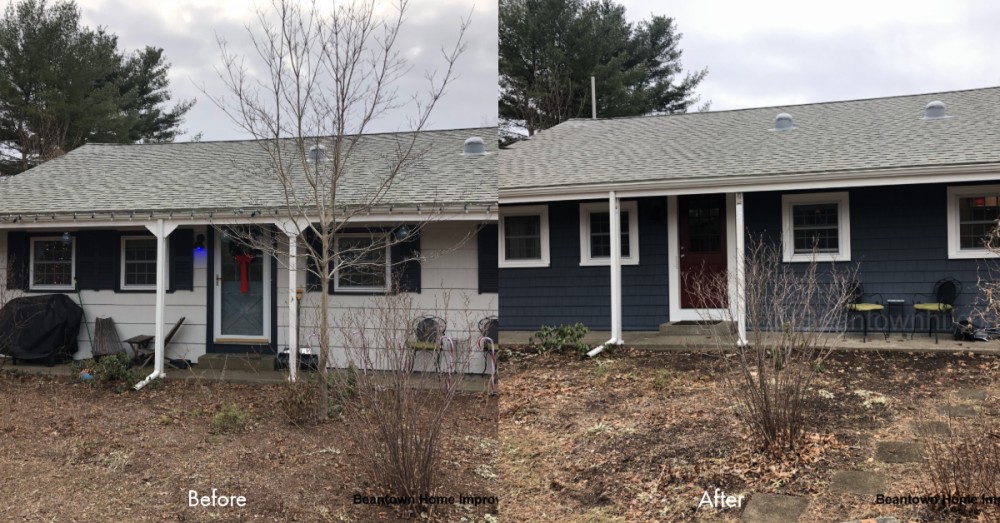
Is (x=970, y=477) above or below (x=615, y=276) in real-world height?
below

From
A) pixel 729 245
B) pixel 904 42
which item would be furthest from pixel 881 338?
pixel 904 42

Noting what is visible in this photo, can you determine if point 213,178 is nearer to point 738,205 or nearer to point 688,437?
point 738,205

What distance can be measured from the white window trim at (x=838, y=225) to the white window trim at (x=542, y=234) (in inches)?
116

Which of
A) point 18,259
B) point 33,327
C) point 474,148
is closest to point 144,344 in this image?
point 33,327

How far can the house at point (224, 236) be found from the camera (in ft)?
25.1

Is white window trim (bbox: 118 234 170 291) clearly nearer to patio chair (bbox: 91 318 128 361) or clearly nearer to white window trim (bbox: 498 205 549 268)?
patio chair (bbox: 91 318 128 361)

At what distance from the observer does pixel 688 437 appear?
15.9ft

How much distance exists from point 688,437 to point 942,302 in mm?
5016

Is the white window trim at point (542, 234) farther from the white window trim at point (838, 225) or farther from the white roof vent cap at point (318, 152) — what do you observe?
the white roof vent cap at point (318, 152)

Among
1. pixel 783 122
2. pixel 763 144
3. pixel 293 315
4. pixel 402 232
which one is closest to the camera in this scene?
pixel 402 232

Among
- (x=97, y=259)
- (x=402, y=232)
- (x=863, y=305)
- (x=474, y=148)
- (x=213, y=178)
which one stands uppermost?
(x=474, y=148)

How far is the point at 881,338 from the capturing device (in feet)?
26.6

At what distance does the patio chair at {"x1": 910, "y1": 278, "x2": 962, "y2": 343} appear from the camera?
7.95 meters

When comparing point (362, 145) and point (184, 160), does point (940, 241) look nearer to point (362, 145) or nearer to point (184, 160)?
point (362, 145)
